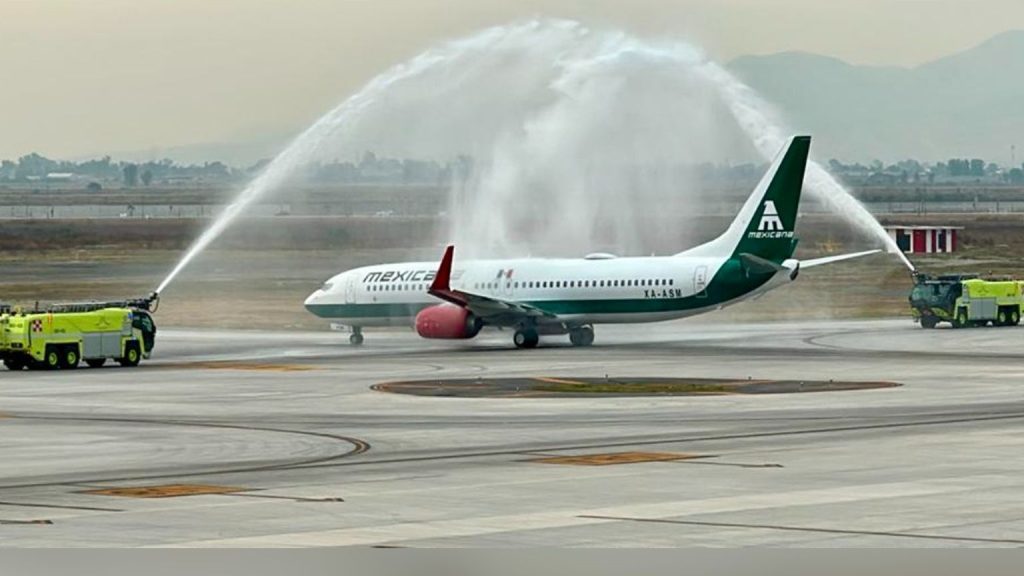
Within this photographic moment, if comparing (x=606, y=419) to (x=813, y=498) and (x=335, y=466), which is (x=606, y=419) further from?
(x=813, y=498)

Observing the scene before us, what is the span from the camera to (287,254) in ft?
571

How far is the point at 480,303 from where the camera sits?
8781cm

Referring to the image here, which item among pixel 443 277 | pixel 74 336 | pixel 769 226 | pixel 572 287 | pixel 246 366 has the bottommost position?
pixel 246 366

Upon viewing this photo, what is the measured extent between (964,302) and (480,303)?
24844 millimetres

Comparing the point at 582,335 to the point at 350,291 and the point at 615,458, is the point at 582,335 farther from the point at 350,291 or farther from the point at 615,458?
the point at 615,458

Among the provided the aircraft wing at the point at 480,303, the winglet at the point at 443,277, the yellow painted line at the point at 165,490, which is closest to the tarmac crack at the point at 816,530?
the yellow painted line at the point at 165,490

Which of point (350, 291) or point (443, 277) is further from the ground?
point (443, 277)

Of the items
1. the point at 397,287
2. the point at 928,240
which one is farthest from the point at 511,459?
the point at 928,240

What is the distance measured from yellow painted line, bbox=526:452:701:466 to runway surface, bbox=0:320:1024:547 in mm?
78

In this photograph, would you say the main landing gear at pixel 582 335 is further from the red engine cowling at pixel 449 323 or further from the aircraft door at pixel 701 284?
the aircraft door at pixel 701 284

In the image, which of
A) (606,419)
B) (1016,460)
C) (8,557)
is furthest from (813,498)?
(606,419)

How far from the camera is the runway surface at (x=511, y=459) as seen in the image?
29.0 m

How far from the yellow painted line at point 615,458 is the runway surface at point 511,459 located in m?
0.08

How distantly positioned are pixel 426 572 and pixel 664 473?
537 inches
